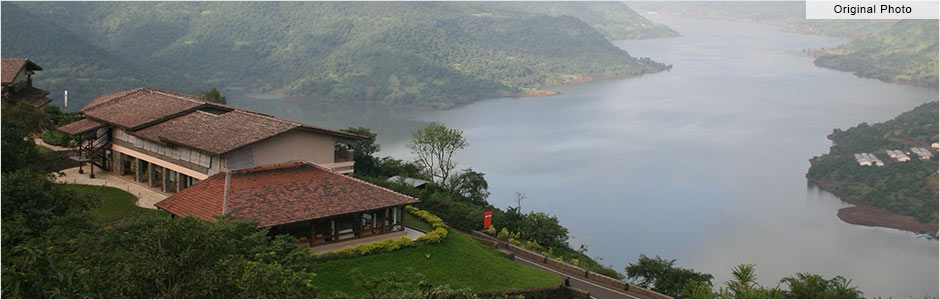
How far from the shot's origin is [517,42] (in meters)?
138

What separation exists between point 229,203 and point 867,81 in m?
116

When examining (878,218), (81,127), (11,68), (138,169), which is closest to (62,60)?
(11,68)

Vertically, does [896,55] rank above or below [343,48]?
above

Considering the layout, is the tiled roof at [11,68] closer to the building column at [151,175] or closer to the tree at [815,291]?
the building column at [151,175]

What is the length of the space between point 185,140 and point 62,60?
52283 mm

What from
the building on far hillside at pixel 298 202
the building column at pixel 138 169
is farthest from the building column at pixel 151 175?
the building on far hillside at pixel 298 202

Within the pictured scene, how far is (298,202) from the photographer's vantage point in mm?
18562

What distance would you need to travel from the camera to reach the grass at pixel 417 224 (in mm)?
21219

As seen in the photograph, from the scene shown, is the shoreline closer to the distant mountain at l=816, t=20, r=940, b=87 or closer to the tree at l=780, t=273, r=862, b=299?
the tree at l=780, t=273, r=862, b=299

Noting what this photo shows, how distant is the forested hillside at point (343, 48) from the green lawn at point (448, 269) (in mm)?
70924

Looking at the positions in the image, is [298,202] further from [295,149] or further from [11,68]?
[11,68]

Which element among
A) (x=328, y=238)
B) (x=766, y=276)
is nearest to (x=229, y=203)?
(x=328, y=238)

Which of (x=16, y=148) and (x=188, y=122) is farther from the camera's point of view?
(x=188, y=122)

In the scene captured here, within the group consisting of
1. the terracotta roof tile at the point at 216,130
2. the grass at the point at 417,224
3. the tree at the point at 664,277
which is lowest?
the tree at the point at 664,277
